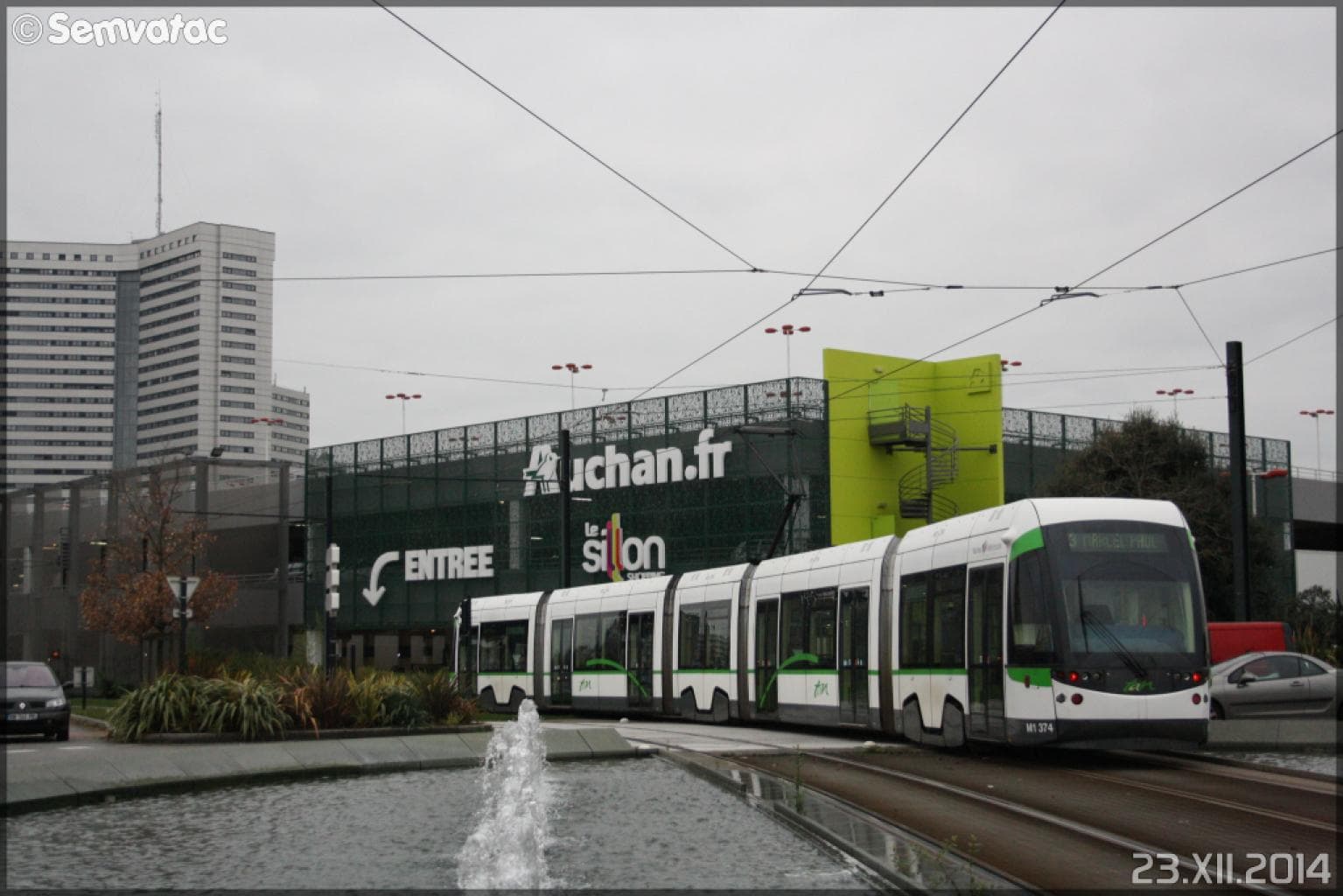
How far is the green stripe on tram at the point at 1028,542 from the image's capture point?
1889 centimetres

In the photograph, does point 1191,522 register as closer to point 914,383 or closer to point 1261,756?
point 914,383

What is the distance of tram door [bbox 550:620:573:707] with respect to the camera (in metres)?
36.0

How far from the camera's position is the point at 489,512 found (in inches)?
2468

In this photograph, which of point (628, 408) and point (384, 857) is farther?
point (628, 408)

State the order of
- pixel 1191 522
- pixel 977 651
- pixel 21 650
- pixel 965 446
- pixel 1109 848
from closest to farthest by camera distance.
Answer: pixel 1109 848, pixel 977 651, pixel 1191 522, pixel 965 446, pixel 21 650

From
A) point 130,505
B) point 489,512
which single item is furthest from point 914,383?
point 130,505

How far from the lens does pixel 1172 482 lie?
50.2m

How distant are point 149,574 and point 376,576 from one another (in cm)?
2044

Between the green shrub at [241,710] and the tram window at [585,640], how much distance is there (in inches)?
525

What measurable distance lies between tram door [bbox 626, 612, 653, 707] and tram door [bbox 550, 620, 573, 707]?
2814mm

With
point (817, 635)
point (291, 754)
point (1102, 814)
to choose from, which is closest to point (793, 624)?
point (817, 635)

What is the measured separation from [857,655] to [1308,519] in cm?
5518

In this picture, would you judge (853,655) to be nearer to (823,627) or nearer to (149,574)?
(823,627)

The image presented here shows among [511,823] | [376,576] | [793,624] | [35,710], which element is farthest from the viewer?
[376,576]
